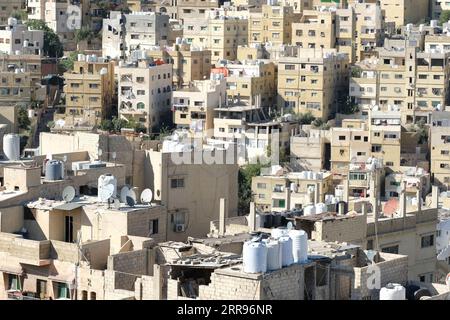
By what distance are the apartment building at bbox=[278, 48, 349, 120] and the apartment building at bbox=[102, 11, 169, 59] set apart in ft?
23.4

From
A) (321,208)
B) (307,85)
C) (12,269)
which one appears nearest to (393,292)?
(12,269)

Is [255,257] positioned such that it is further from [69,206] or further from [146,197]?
[146,197]

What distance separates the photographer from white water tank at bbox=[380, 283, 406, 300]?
20.4 m

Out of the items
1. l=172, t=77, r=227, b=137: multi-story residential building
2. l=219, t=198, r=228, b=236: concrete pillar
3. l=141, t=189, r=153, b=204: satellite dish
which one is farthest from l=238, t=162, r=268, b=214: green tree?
l=141, t=189, r=153, b=204: satellite dish

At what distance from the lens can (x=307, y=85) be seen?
189 ft

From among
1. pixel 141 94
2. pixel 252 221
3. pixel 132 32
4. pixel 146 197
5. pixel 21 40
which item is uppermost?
pixel 146 197

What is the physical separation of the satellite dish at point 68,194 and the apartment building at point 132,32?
127 ft

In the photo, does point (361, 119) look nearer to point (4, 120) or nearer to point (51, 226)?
point (4, 120)

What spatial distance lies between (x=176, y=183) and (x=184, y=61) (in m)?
31.6

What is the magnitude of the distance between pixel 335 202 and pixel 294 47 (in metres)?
31.5

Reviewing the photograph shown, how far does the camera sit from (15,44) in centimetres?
6272

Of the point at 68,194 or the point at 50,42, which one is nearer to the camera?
the point at 68,194

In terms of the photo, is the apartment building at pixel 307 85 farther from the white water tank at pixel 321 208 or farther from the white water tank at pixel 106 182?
the white water tank at pixel 106 182

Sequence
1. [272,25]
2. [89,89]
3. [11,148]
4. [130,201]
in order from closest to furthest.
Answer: [130,201]
[11,148]
[89,89]
[272,25]
